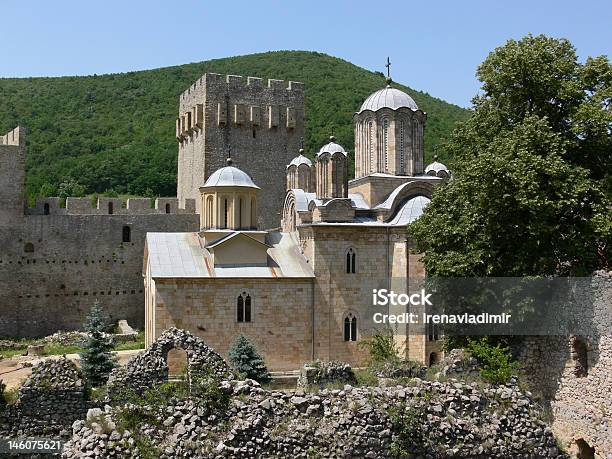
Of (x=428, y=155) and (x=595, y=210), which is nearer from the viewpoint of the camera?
(x=595, y=210)

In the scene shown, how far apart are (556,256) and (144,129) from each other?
43100mm

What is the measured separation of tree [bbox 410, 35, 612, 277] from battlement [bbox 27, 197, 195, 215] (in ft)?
57.1

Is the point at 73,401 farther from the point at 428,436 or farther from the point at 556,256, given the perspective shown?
the point at 556,256

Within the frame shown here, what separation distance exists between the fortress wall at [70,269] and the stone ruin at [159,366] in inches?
715

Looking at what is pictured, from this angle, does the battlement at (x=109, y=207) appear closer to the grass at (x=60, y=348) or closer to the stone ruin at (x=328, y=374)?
the grass at (x=60, y=348)

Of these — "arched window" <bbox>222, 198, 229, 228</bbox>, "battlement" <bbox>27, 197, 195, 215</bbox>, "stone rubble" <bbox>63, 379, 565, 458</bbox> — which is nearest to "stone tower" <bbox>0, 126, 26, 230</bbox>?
"battlement" <bbox>27, 197, 195, 215</bbox>

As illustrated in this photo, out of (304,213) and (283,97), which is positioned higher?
(283,97)

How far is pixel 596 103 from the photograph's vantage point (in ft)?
43.5

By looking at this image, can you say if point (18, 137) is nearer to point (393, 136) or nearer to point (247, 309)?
point (247, 309)

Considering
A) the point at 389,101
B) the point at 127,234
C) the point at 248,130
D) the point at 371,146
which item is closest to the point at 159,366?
the point at 371,146

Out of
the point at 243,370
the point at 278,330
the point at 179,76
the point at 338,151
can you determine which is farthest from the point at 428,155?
the point at 179,76

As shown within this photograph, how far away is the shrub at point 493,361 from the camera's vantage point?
11.1 meters

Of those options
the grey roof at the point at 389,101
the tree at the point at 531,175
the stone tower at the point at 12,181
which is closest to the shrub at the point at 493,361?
the tree at the point at 531,175

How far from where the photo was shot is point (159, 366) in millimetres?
11180
